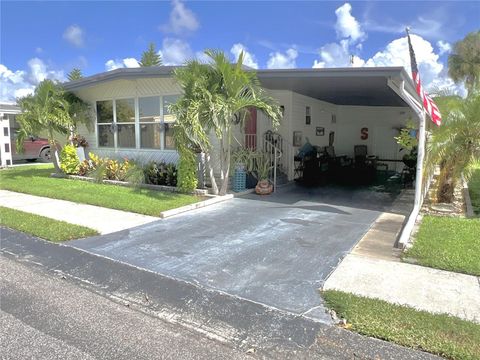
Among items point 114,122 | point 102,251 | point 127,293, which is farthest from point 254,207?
point 114,122

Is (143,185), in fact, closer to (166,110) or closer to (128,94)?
(166,110)

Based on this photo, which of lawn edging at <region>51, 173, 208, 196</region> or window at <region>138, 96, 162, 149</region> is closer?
lawn edging at <region>51, 173, 208, 196</region>

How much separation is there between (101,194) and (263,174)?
3.95 m

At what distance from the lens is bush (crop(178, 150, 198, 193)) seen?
8602mm

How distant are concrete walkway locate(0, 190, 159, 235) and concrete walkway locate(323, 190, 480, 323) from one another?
11.9 ft

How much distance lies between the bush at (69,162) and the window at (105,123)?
3.59ft

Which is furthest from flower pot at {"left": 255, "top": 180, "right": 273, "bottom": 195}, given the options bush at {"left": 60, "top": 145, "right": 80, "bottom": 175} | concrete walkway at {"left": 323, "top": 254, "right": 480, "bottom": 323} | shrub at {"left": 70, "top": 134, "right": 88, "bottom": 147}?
shrub at {"left": 70, "top": 134, "right": 88, "bottom": 147}

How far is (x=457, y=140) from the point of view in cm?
738

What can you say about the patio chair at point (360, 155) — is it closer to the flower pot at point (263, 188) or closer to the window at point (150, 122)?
the flower pot at point (263, 188)

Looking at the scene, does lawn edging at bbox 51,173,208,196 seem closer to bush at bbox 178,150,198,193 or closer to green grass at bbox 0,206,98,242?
bush at bbox 178,150,198,193

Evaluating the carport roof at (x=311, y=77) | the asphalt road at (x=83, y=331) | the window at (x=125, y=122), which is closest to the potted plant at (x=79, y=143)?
the window at (x=125, y=122)

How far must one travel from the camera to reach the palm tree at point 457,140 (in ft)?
23.6

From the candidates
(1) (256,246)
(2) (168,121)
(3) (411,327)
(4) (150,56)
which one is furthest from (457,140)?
(4) (150,56)

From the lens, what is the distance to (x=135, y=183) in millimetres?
9859
